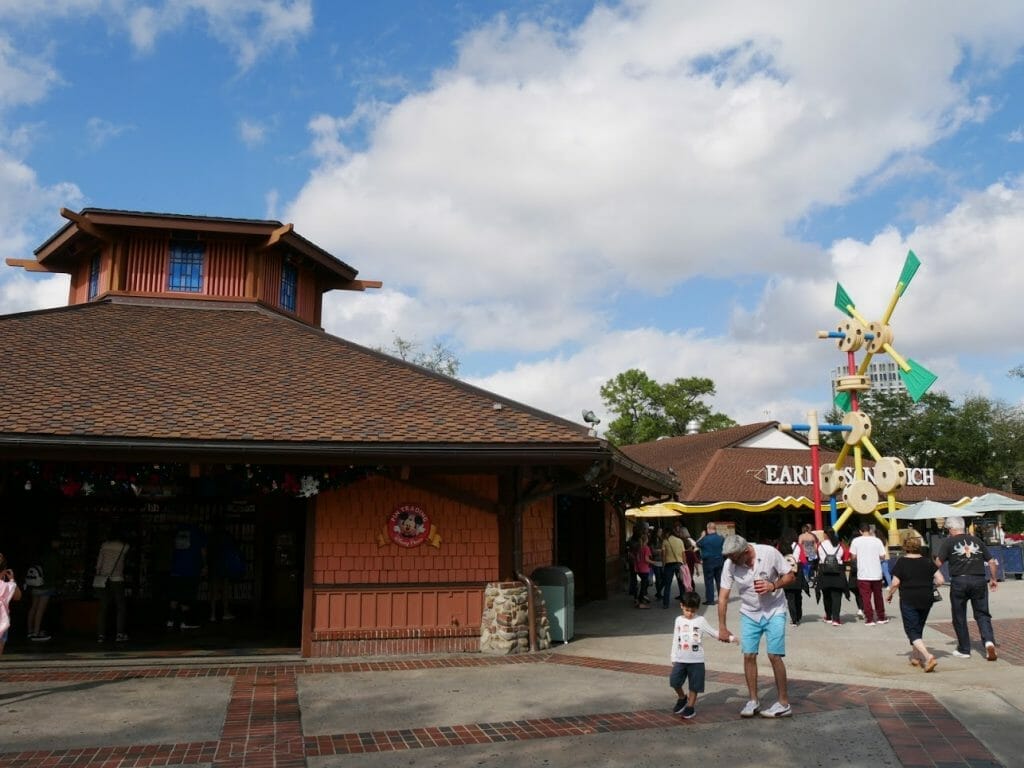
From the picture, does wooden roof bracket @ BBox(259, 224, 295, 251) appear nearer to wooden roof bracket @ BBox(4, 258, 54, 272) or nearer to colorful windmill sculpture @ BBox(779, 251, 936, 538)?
wooden roof bracket @ BBox(4, 258, 54, 272)

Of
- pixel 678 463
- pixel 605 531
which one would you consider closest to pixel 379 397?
pixel 605 531

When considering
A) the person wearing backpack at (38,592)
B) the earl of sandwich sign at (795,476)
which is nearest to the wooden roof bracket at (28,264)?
the person wearing backpack at (38,592)

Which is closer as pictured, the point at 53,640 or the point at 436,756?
the point at 436,756

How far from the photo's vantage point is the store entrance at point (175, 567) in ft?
38.4

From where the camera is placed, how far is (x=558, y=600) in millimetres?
10586

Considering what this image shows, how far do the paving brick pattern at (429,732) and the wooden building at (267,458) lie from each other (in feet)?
6.76

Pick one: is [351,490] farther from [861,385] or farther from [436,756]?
[861,385]

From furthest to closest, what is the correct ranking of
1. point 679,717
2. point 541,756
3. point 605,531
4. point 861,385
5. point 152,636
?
point 861,385 < point 605,531 < point 152,636 < point 679,717 < point 541,756

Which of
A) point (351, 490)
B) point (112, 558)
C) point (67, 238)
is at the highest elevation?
point (67, 238)

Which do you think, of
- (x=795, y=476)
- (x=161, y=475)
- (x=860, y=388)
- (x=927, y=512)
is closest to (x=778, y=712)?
(x=161, y=475)

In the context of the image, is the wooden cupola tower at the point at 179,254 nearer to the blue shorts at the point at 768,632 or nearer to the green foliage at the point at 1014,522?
the blue shorts at the point at 768,632

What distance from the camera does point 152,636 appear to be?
11.1 meters

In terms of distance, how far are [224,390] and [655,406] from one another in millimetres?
49569

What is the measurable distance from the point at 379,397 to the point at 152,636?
4605mm
